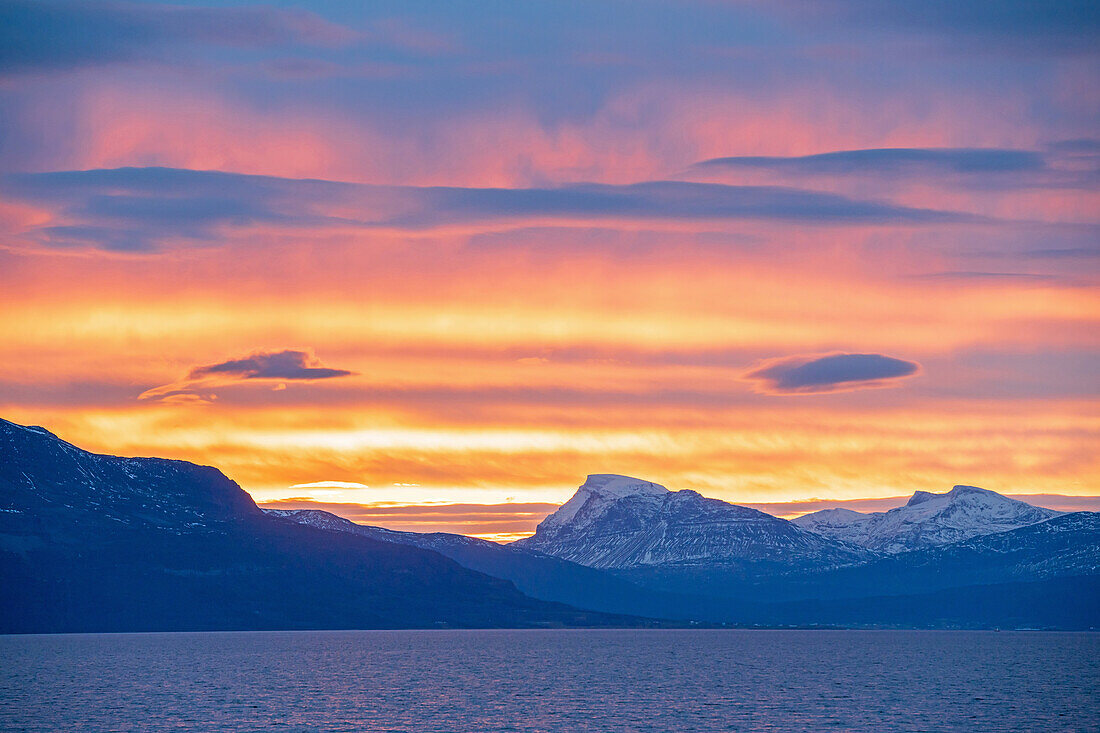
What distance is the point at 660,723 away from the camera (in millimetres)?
167000

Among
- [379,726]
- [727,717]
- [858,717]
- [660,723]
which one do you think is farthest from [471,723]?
[858,717]

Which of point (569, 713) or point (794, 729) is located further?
point (569, 713)

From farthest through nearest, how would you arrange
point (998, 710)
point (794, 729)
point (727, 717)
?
point (998, 710), point (727, 717), point (794, 729)

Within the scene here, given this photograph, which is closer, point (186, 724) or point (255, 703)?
point (186, 724)

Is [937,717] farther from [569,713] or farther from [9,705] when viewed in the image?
[9,705]

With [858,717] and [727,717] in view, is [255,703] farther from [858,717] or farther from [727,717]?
[858,717]

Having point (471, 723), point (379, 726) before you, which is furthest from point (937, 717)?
point (379, 726)

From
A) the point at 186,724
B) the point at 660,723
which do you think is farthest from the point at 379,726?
the point at 660,723

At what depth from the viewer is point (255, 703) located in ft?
643

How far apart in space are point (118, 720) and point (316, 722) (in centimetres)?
2469

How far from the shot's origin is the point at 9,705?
190 m

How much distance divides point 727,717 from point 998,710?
41.9m

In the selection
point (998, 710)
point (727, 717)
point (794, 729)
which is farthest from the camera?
point (998, 710)

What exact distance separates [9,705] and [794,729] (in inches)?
4319
